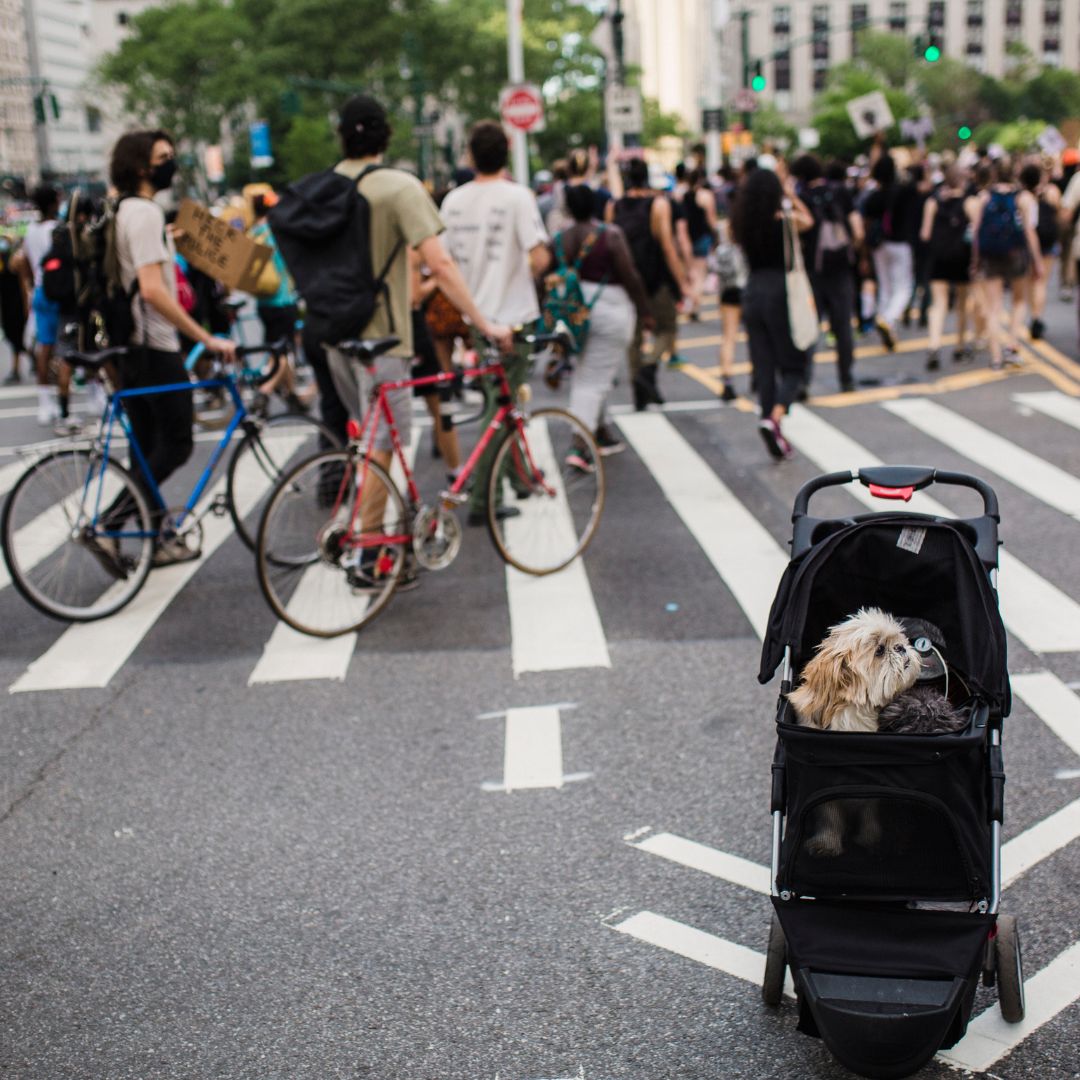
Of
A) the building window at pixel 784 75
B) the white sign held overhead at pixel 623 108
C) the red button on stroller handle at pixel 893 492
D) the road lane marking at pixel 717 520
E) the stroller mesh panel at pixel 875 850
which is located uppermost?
the building window at pixel 784 75

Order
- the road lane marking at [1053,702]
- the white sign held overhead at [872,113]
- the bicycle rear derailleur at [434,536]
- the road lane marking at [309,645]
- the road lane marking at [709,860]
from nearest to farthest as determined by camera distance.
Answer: the road lane marking at [709,860] < the road lane marking at [1053,702] < the road lane marking at [309,645] < the bicycle rear derailleur at [434,536] < the white sign held overhead at [872,113]

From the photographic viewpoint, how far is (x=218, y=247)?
7.67 m

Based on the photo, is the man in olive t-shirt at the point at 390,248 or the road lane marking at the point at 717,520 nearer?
the man in olive t-shirt at the point at 390,248

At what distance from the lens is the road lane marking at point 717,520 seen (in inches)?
274

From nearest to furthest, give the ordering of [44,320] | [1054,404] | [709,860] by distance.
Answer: [709,860] → [1054,404] → [44,320]

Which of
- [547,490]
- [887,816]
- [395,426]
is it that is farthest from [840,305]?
[887,816]

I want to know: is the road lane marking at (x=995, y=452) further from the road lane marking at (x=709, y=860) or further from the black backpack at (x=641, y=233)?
the road lane marking at (x=709, y=860)

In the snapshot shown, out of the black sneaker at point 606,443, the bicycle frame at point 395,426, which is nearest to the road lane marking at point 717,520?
the black sneaker at point 606,443

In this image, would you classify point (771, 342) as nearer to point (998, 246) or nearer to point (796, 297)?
point (796, 297)

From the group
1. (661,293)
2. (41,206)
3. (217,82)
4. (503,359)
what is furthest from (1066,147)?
(217,82)

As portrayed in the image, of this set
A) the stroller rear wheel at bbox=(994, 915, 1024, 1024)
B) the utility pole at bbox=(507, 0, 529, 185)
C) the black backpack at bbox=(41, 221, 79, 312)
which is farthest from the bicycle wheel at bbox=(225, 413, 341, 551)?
the utility pole at bbox=(507, 0, 529, 185)

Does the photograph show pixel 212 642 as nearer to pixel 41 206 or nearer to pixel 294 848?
pixel 294 848

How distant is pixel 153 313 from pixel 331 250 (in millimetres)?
1101

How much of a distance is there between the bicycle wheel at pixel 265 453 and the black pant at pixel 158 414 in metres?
0.30
